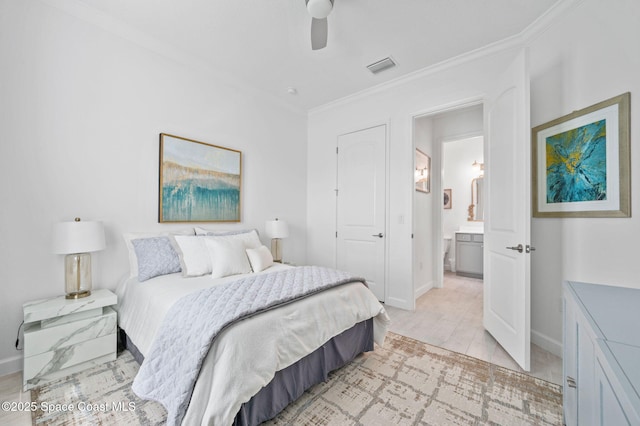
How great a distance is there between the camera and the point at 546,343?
228cm

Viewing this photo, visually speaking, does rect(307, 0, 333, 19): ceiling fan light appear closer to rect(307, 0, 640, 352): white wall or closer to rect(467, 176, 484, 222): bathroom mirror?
rect(307, 0, 640, 352): white wall

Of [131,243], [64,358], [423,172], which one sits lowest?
[64,358]

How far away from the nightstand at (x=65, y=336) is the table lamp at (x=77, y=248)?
0.10 meters

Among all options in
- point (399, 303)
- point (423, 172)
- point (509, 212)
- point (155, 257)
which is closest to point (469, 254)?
point (423, 172)

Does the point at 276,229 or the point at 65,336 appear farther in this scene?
the point at 276,229

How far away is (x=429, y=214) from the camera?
4.17m

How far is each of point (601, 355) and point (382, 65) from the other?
303cm

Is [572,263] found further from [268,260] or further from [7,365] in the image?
[7,365]

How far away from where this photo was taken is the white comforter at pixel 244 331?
121cm

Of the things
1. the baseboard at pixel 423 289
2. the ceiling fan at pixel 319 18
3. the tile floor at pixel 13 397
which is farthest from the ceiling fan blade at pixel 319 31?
the baseboard at pixel 423 289

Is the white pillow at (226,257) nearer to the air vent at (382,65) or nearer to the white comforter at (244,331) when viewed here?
the white comforter at (244,331)

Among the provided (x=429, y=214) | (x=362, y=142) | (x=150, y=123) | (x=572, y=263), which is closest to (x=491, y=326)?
(x=572, y=263)

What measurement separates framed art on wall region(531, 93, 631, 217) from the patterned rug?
51.1 inches

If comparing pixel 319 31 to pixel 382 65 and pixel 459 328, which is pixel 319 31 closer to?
pixel 382 65
